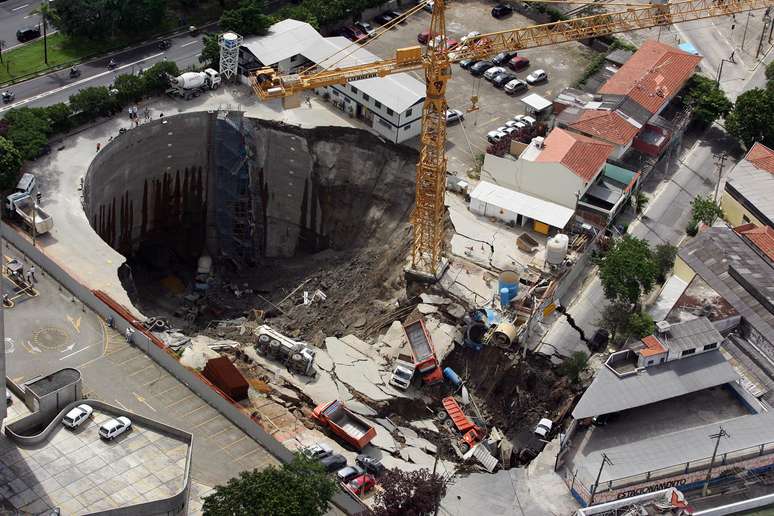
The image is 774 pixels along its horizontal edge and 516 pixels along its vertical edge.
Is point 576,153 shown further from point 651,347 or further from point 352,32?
point 352,32

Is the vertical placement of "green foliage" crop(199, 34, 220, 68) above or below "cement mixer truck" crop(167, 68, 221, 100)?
above

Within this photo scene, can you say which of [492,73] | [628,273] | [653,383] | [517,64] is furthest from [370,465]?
[517,64]

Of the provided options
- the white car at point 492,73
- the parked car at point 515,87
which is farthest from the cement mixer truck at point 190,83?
the parked car at point 515,87

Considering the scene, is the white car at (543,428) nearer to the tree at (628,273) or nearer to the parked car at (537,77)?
the tree at (628,273)

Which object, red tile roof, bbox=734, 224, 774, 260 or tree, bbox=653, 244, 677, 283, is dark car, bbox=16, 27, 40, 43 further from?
red tile roof, bbox=734, 224, 774, 260

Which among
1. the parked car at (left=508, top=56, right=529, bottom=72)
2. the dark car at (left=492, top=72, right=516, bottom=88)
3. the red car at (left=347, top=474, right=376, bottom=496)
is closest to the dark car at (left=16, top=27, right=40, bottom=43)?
the dark car at (left=492, top=72, right=516, bottom=88)
